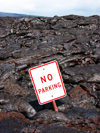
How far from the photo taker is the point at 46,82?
14.0 feet

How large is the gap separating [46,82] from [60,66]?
2.67 metres

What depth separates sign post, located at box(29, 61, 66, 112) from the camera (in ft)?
13.9

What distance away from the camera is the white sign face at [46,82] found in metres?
4.24

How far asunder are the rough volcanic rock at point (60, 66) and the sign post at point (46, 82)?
59cm

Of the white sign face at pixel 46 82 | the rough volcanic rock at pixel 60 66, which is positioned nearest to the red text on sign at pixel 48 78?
the white sign face at pixel 46 82

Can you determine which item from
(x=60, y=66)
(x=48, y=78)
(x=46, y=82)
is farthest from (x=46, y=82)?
(x=60, y=66)

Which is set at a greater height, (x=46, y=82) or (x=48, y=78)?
(x=48, y=78)

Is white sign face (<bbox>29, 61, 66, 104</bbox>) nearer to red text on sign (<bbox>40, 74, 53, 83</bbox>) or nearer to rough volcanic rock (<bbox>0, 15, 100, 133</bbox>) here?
red text on sign (<bbox>40, 74, 53, 83</bbox>)

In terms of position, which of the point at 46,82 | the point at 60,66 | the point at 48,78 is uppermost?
the point at 48,78

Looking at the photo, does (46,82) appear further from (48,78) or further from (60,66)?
(60,66)

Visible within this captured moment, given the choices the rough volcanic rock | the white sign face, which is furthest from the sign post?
the rough volcanic rock

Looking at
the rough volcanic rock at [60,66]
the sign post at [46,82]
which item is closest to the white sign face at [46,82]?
the sign post at [46,82]

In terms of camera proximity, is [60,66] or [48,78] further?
[60,66]

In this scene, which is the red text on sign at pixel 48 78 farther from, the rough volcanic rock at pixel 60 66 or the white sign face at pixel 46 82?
the rough volcanic rock at pixel 60 66
